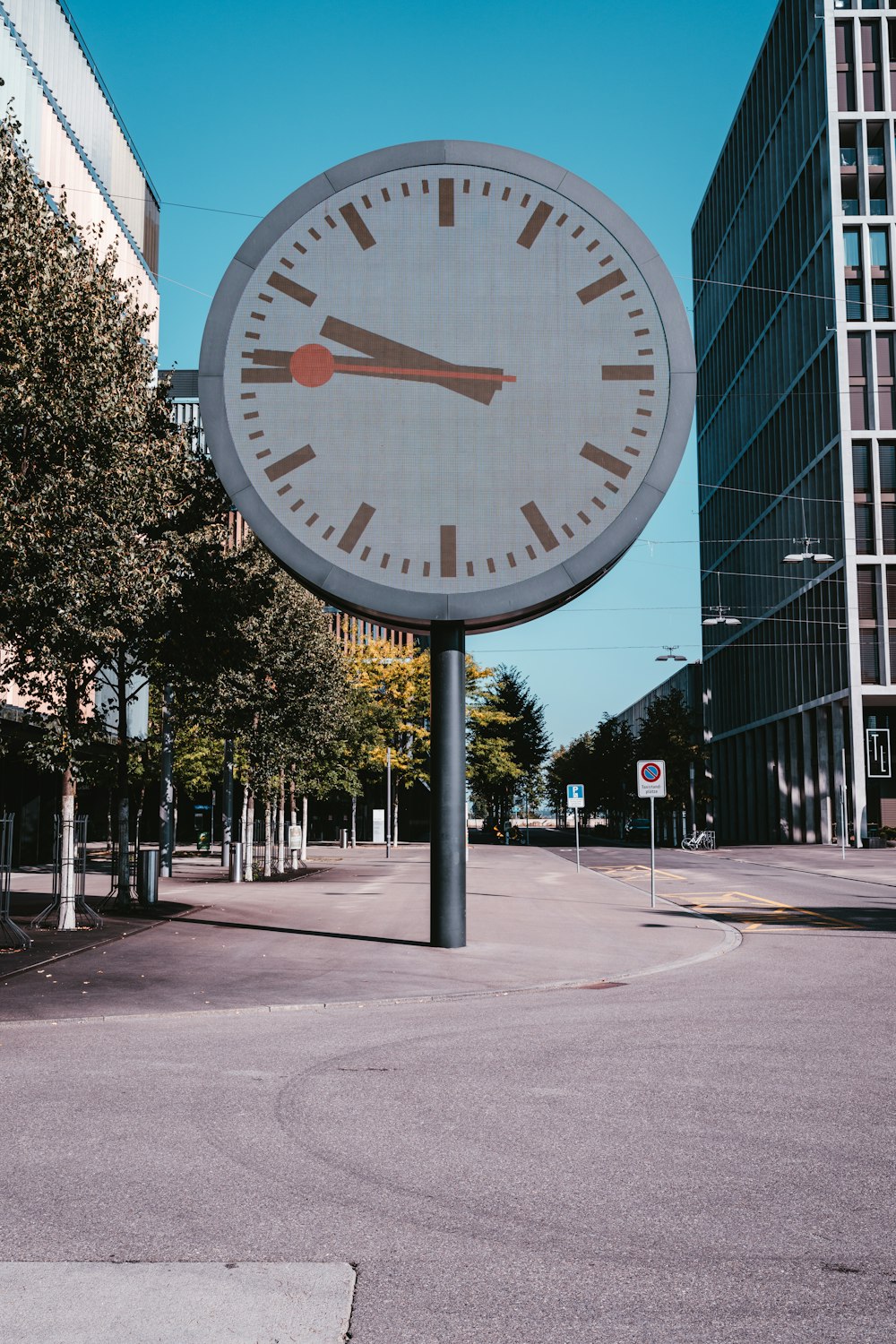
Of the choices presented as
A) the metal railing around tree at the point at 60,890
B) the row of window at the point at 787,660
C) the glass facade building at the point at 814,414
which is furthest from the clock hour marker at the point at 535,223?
the row of window at the point at 787,660

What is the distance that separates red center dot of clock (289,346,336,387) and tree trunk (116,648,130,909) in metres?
7.70

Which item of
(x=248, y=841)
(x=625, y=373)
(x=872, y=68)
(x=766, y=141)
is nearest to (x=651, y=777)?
(x=625, y=373)

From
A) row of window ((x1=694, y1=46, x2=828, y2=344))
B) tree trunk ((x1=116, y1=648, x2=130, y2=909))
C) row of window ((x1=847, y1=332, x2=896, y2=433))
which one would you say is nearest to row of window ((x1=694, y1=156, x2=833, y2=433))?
row of window ((x1=694, y1=46, x2=828, y2=344))

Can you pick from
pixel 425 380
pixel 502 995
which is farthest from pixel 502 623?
pixel 502 995

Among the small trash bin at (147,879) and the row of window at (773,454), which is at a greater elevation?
the row of window at (773,454)

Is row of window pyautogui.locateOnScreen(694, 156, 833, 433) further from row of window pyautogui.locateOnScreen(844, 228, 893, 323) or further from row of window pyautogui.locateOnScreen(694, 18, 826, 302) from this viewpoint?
row of window pyautogui.locateOnScreen(694, 18, 826, 302)

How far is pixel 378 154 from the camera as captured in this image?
1734 centimetres

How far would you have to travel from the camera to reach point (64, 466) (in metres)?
17.2

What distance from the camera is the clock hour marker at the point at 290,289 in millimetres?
17203

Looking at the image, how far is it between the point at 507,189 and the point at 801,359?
57744 mm

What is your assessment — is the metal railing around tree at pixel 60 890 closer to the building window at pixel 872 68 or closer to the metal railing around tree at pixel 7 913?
the metal railing around tree at pixel 7 913

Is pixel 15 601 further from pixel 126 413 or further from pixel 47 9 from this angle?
pixel 47 9

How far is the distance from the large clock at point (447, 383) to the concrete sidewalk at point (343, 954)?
446 cm

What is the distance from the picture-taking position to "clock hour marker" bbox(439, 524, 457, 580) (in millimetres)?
16953
